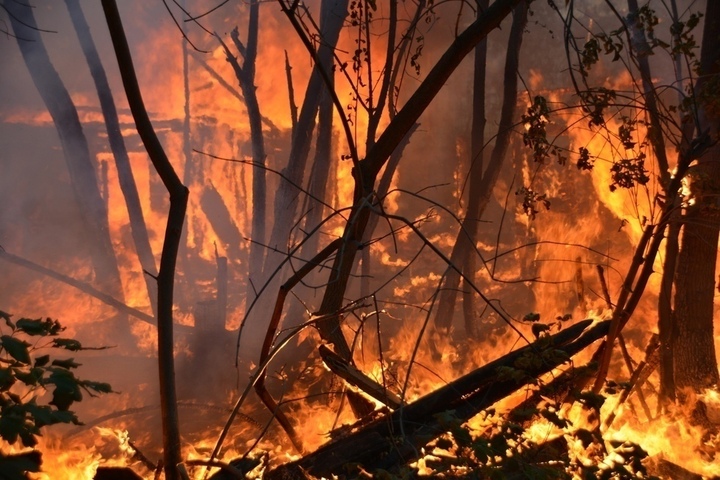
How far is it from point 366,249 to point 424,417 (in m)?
4.97

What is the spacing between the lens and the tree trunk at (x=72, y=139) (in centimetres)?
751

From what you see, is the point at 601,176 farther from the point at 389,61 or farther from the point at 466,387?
the point at 466,387

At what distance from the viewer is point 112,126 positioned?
8109mm

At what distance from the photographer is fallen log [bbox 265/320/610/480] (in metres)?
2.77

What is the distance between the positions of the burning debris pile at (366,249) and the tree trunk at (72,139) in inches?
1.3

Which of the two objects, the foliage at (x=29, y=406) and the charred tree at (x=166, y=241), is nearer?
the foliage at (x=29, y=406)

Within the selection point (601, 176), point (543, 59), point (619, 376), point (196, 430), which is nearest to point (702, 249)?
point (619, 376)

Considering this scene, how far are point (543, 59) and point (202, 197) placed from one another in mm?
8406

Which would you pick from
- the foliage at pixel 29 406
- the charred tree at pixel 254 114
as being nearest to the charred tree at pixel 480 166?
the charred tree at pixel 254 114

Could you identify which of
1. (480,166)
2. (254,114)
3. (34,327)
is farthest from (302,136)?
(34,327)

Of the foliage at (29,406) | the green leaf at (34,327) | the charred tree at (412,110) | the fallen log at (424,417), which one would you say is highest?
the charred tree at (412,110)

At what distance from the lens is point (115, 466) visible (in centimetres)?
275

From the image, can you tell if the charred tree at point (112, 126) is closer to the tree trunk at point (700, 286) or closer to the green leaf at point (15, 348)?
the green leaf at point (15, 348)

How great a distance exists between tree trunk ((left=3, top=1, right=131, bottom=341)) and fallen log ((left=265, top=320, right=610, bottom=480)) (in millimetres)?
6201
